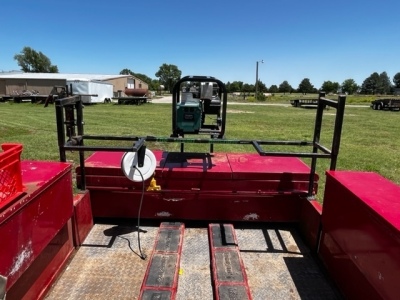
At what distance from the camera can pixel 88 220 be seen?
11.9ft

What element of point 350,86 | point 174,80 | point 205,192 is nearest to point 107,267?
point 205,192

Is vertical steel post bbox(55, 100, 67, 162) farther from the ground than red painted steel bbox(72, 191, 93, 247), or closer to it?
farther from the ground

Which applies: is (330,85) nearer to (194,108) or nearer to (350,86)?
(350,86)

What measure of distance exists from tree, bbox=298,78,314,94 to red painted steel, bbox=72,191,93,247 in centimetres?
10131

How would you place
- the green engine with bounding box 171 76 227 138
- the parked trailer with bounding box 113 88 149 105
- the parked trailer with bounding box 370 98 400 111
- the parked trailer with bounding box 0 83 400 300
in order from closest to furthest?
the parked trailer with bounding box 0 83 400 300, the green engine with bounding box 171 76 227 138, the parked trailer with bounding box 370 98 400 111, the parked trailer with bounding box 113 88 149 105

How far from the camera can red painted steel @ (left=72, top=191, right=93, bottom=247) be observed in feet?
10.7

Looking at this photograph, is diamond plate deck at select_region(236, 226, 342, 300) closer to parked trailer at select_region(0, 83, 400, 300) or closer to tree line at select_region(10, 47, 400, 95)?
parked trailer at select_region(0, 83, 400, 300)

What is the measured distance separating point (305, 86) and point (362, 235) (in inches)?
4155

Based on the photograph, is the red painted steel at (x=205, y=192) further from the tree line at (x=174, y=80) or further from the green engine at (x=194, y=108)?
the tree line at (x=174, y=80)

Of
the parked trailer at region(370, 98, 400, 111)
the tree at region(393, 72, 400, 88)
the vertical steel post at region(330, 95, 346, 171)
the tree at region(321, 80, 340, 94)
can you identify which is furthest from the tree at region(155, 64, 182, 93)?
the vertical steel post at region(330, 95, 346, 171)

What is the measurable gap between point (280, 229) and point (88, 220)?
2.25m

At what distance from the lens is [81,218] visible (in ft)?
11.2

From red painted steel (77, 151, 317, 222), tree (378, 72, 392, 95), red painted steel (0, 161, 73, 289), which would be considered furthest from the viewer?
tree (378, 72, 392, 95)

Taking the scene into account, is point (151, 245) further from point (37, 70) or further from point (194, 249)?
point (37, 70)
